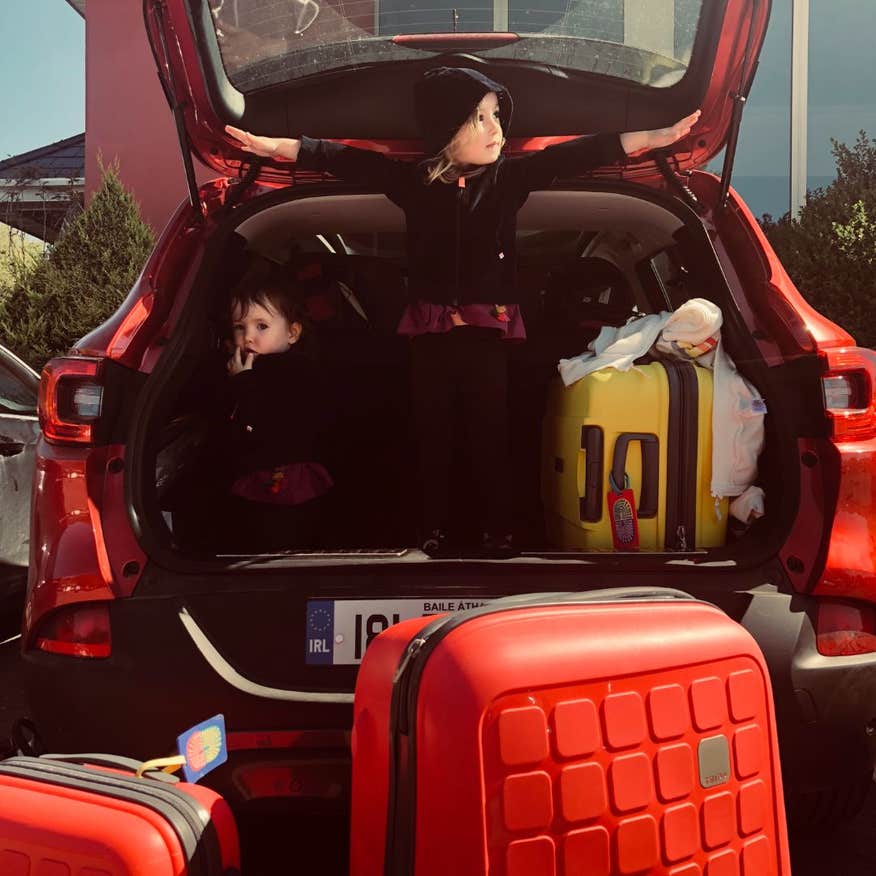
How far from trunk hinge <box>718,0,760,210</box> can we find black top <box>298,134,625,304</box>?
27cm

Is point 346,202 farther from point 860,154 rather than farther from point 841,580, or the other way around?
point 860,154

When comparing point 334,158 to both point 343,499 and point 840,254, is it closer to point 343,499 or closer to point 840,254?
point 343,499

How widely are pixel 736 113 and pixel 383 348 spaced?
1343 mm

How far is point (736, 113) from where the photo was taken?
2.17m

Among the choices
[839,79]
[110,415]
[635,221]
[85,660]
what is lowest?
[85,660]

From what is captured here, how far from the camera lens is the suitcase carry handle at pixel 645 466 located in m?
2.02

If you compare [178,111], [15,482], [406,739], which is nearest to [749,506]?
[406,739]

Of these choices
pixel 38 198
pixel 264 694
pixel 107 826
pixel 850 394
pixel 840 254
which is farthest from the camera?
pixel 38 198

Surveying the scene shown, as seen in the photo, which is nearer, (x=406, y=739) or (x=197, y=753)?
(x=406, y=739)

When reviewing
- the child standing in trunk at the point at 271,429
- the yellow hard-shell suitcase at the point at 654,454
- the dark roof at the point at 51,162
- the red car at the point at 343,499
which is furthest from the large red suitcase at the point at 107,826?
the dark roof at the point at 51,162

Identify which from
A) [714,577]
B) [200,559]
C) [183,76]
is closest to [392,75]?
[183,76]

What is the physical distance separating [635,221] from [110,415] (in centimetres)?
169

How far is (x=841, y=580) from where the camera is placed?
1707mm

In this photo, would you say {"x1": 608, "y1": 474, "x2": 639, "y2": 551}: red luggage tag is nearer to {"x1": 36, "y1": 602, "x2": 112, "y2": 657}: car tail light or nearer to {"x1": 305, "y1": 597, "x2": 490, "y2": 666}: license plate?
{"x1": 305, "y1": 597, "x2": 490, "y2": 666}: license plate
